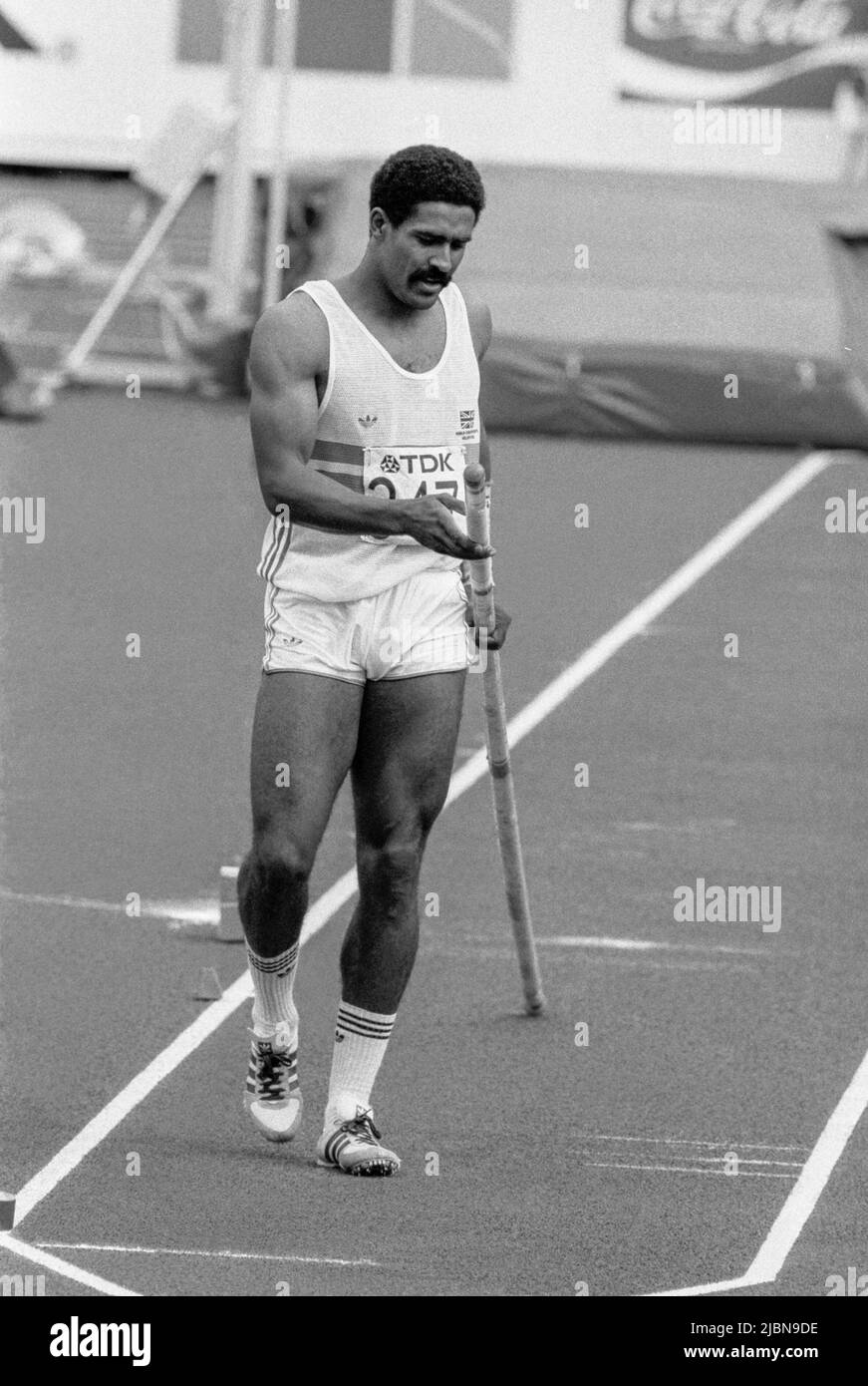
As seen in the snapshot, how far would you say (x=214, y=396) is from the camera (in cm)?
2386

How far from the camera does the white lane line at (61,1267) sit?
5.11m

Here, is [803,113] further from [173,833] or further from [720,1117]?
[720,1117]

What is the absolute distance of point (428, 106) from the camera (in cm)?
2967

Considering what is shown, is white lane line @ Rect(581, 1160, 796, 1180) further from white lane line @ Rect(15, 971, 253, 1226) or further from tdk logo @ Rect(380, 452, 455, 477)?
tdk logo @ Rect(380, 452, 455, 477)

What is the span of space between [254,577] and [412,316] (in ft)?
30.6

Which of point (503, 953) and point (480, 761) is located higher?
point (480, 761)

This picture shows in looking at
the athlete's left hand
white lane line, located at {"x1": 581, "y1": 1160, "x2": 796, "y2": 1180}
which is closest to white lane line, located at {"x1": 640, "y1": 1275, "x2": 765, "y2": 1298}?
white lane line, located at {"x1": 581, "y1": 1160, "x2": 796, "y2": 1180}

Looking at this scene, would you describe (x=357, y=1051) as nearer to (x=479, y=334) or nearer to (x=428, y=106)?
(x=479, y=334)

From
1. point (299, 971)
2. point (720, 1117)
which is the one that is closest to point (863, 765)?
point (299, 971)

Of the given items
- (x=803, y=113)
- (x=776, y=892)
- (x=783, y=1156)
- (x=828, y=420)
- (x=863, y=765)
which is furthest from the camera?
(x=803, y=113)

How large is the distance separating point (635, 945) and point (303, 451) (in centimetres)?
291

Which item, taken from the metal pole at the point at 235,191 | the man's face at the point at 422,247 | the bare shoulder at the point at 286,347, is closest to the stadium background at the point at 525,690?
the metal pole at the point at 235,191
